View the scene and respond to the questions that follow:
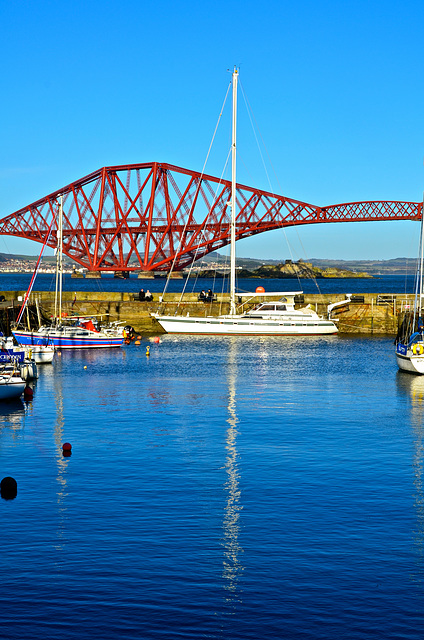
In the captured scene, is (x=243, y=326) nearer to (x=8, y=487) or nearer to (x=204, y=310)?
(x=204, y=310)

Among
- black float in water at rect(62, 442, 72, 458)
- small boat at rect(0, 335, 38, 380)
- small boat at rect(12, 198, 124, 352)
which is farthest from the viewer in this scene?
small boat at rect(12, 198, 124, 352)

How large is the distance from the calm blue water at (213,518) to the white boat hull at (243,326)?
24.1 meters

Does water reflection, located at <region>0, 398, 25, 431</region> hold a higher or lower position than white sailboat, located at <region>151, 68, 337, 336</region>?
lower

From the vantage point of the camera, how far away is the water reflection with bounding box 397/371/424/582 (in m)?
12.6

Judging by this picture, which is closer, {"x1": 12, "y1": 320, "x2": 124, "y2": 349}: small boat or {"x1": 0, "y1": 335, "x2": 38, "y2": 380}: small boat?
{"x1": 0, "y1": 335, "x2": 38, "y2": 380}: small boat

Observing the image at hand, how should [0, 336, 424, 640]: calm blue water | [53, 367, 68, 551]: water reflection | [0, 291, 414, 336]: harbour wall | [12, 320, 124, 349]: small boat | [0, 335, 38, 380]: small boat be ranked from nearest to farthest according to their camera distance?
[0, 336, 424, 640]: calm blue water → [53, 367, 68, 551]: water reflection → [0, 335, 38, 380]: small boat → [12, 320, 124, 349]: small boat → [0, 291, 414, 336]: harbour wall

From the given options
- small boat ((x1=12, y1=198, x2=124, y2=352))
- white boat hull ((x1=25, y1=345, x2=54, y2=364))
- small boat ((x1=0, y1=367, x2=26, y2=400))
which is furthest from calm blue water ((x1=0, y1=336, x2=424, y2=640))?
small boat ((x1=12, y1=198, x2=124, y2=352))

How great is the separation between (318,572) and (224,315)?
42.0m

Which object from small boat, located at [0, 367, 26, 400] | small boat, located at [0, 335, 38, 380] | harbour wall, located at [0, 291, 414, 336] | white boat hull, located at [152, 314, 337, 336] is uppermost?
harbour wall, located at [0, 291, 414, 336]

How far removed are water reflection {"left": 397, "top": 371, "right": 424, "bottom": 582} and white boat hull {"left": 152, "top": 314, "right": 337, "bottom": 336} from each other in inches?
697

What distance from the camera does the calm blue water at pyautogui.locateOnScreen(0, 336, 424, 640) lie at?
1016cm

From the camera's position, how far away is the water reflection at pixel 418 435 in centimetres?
1262

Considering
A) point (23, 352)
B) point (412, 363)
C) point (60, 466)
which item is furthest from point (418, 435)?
point (23, 352)

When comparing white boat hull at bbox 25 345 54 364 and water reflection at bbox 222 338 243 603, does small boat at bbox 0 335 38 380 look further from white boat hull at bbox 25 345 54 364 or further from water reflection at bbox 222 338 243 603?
water reflection at bbox 222 338 243 603
